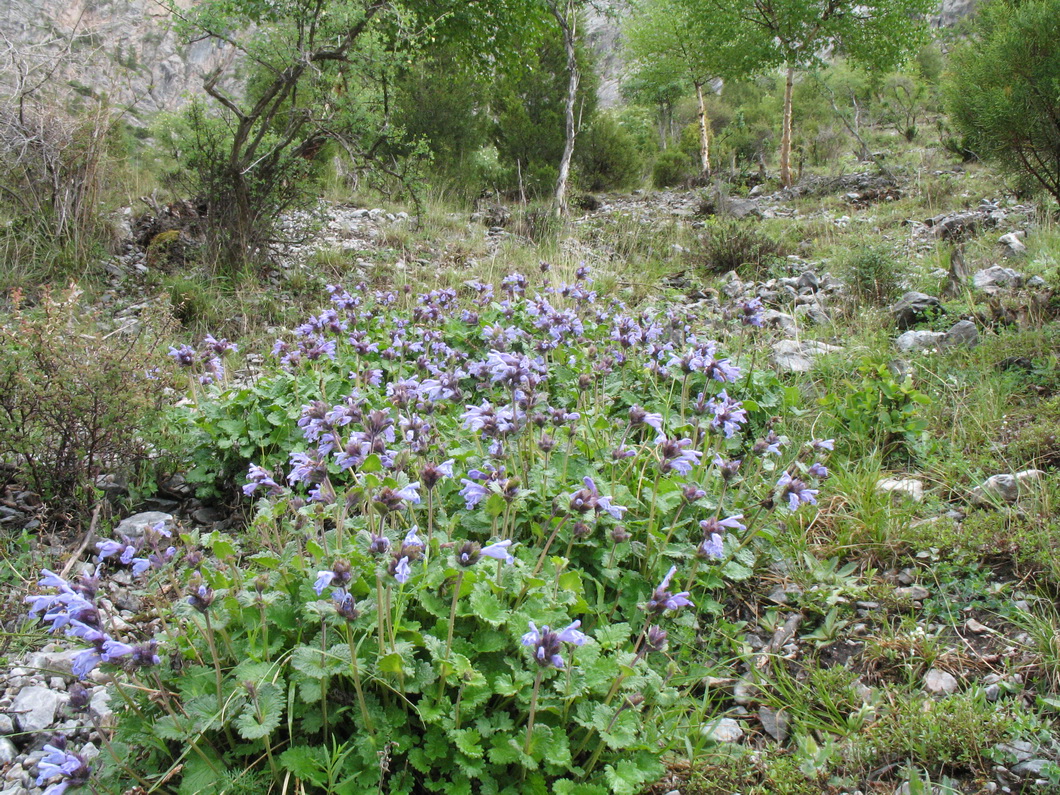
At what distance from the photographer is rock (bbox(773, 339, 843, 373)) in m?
4.03

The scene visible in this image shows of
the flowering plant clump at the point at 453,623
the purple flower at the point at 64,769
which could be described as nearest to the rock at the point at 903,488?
the flowering plant clump at the point at 453,623

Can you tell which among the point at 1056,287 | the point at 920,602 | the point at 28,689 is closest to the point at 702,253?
the point at 1056,287

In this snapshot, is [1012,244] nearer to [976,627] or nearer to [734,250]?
[734,250]

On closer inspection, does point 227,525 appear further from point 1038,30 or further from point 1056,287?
point 1038,30

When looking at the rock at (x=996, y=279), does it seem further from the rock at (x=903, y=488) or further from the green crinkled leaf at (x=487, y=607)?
the green crinkled leaf at (x=487, y=607)

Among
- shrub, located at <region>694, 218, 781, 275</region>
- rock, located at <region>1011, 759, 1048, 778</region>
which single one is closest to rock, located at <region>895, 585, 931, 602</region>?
rock, located at <region>1011, 759, 1048, 778</region>

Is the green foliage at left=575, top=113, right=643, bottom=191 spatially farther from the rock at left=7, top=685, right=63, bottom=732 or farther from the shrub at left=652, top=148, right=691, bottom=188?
the rock at left=7, top=685, right=63, bottom=732

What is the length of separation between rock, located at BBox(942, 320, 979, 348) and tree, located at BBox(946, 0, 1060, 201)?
412cm

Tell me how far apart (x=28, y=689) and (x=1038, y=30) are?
31.5 feet

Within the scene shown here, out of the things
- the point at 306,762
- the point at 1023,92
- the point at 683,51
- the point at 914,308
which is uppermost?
the point at 683,51

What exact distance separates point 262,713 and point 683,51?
24273mm

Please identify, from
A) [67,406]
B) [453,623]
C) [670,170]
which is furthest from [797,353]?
[670,170]

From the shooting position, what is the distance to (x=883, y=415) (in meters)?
3.17

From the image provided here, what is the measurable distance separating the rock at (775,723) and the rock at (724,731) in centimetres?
8
